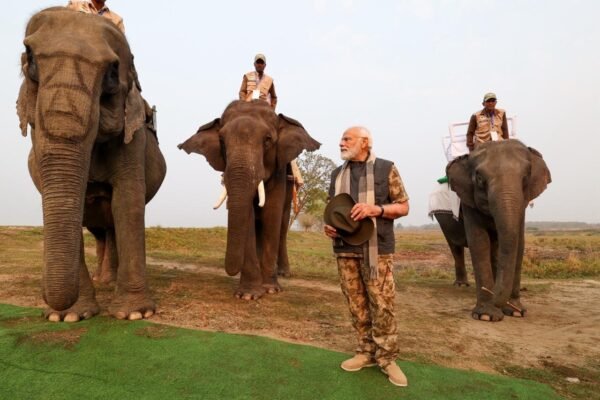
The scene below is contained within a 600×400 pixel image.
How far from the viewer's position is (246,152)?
23.9 feet

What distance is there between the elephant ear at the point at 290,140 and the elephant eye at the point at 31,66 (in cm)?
463

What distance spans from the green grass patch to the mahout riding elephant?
730 centimetres

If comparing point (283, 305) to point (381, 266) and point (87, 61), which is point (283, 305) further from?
point (87, 61)

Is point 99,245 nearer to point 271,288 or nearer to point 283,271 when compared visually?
point 271,288

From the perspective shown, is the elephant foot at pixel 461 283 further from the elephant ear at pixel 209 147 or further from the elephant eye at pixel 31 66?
the elephant eye at pixel 31 66

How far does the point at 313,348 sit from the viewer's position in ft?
15.6

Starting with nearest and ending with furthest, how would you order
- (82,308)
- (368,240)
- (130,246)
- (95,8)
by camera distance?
(368,240), (82,308), (130,246), (95,8)

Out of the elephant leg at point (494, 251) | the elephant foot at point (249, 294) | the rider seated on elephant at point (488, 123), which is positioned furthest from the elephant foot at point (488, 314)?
the elephant foot at point (249, 294)

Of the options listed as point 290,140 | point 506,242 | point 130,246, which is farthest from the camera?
point 290,140

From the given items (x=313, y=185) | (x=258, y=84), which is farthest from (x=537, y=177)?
(x=313, y=185)

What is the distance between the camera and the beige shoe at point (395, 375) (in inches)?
154

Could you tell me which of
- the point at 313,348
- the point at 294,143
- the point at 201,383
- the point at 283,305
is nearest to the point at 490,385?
the point at 313,348

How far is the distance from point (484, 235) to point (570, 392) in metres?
3.95

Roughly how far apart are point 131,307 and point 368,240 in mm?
3253
